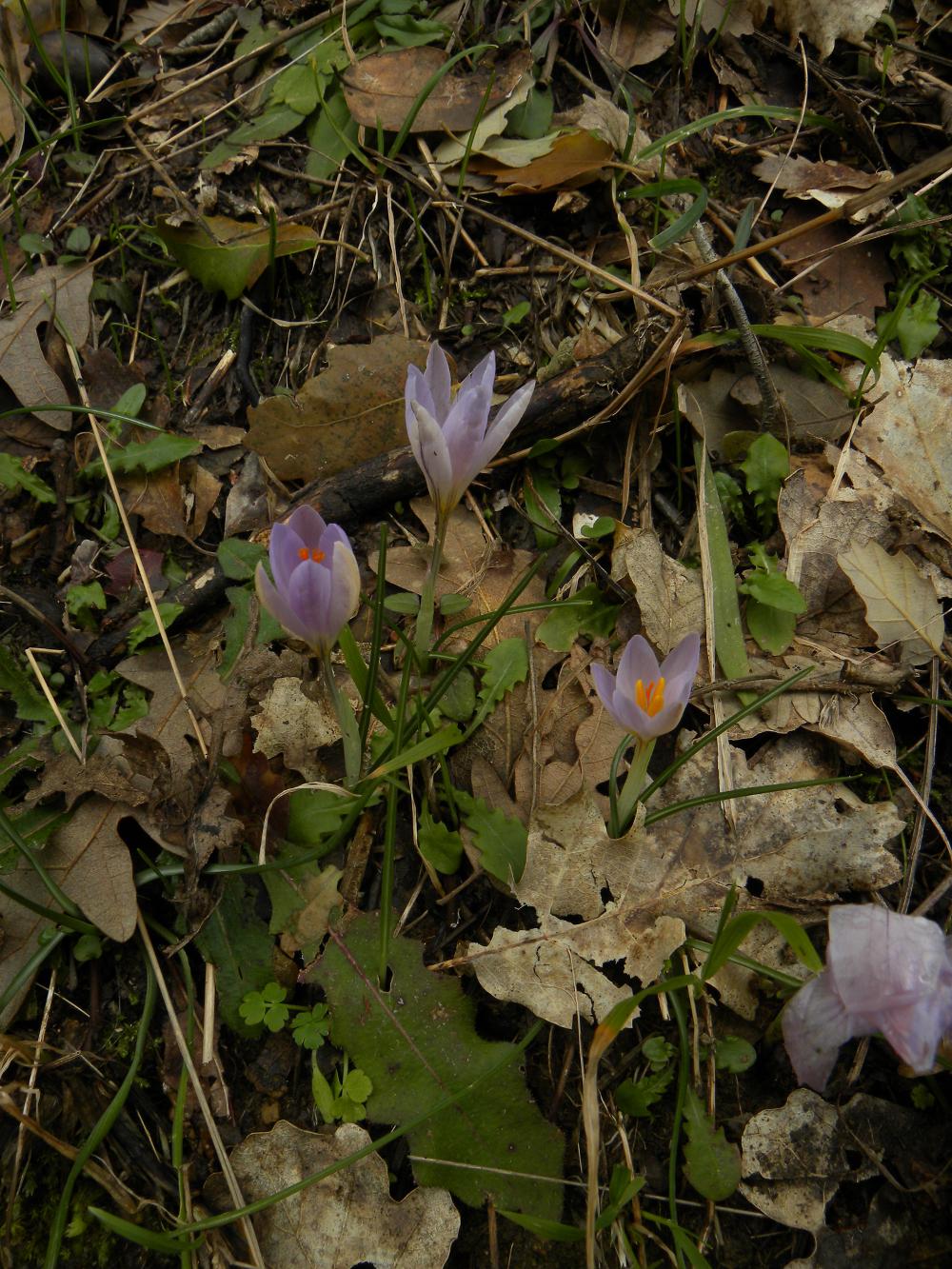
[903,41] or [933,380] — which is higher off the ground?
[903,41]

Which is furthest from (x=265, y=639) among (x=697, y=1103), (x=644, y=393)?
(x=697, y=1103)

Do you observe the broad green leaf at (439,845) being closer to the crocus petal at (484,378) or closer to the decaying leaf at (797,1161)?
the decaying leaf at (797,1161)

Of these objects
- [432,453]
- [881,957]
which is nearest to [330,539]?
[432,453]

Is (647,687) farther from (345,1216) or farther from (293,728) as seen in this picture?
(345,1216)

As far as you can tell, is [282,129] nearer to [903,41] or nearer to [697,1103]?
[903,41]

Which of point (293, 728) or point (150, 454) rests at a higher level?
point (150, 454)
